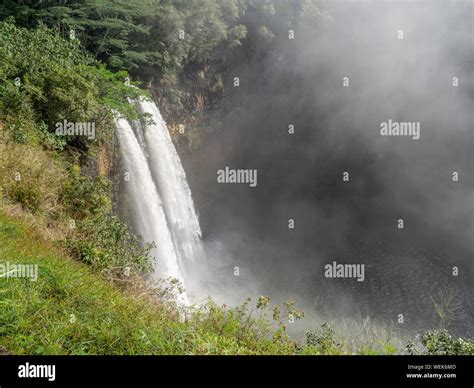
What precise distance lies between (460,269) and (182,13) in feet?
59.6

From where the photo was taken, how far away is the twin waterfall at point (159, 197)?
428 inches

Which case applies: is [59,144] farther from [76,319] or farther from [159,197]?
[159,197]

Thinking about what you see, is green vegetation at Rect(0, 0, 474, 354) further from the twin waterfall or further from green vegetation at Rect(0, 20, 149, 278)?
the twin waterfall

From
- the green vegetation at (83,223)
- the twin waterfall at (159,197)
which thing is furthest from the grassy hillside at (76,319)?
the twin waterfall at (159,197)

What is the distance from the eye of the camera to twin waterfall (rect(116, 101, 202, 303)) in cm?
1088

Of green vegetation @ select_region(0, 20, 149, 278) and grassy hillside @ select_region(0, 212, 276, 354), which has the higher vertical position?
green vegetation @ select_region(0, 20, 149, 278)

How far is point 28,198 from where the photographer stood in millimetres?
5484

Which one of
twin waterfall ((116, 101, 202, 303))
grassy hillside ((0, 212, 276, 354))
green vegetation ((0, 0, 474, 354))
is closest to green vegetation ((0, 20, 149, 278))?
green vegetation ((0, 0, 474, 354))

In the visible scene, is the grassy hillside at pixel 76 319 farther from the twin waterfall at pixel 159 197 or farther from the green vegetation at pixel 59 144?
the twin waterfall at pixel 159 197

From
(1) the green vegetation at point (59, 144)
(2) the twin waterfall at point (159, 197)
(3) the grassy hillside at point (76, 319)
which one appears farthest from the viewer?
(2) the twin waterfall at point (159, 197)

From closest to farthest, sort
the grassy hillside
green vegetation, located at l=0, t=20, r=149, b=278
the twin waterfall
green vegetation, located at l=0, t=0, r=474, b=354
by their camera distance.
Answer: the grassy hillside
green vegetation, located at l=0, t=0, r=474, b=354
green vegetation, located at l=0, t=20, r=149, b=278
the twin waterfall

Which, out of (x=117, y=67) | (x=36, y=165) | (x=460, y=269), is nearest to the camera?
(x=36, y=165)
